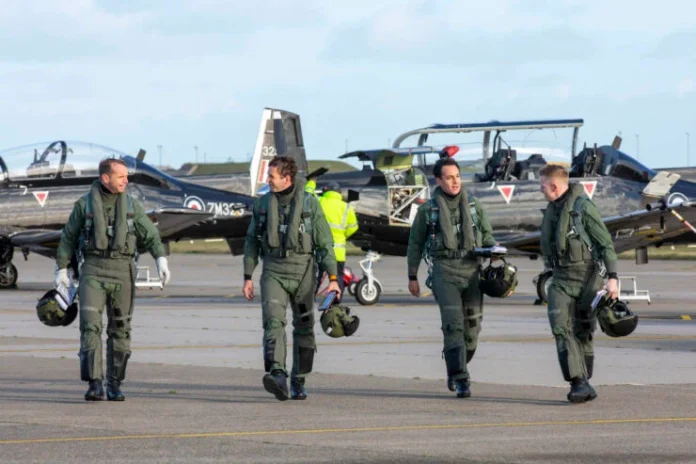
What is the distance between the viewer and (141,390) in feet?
37.4

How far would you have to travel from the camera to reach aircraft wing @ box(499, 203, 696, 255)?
22.4 meters

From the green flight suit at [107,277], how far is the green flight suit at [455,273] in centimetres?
212

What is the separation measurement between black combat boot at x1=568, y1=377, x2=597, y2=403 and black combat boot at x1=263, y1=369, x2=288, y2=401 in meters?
2.11

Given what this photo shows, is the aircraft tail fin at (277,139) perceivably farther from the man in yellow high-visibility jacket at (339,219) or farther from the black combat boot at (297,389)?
the black combat boot at (297,389)

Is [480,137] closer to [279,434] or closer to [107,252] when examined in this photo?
[107,252]

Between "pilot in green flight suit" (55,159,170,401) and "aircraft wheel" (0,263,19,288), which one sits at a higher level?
"pilot in green flight suit" (55,159,170,401)

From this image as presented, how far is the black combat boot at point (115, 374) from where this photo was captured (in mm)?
10750

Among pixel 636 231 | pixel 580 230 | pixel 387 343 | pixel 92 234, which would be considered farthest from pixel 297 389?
pixel 636 231

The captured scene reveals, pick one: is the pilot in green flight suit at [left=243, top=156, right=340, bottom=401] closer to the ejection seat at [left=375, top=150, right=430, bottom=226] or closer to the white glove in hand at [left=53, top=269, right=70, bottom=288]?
the white glove in hand at [left=53, top=269, right=70, bottom=288]

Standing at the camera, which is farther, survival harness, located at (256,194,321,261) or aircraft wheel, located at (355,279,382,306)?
aircraft wheel, located at (355,279,382,306)

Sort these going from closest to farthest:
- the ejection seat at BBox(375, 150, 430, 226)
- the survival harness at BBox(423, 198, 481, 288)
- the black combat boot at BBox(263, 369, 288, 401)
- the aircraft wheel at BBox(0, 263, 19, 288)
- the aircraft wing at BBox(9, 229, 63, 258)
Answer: the black combat boot at BBox(263, 369, 288, 401) < the survival harness at BBox(423, 198, 481, 288) < the ejection seat at BBox(375, 150, 430, 226) < the aircraft wing at BBox(9, 229, 63, 258) < the aircraft wheel at BBox(0, 263, 19, 288)

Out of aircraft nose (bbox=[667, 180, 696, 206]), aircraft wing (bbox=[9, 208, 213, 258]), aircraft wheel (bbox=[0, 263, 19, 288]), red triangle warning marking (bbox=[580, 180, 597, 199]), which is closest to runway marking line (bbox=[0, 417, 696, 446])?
red triangle warning marking (bbox=[580, 180, 597, 199])

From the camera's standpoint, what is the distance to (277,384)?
34.2 feet

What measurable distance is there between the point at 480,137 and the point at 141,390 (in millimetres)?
14651
